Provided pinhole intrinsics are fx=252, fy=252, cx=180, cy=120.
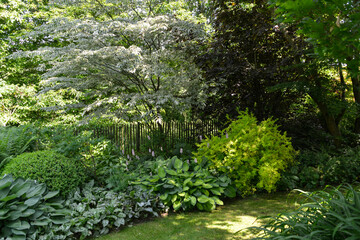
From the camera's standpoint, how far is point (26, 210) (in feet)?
11.0

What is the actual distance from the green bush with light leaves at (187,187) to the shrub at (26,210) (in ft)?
4.49

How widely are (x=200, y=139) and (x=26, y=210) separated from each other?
11.9ft

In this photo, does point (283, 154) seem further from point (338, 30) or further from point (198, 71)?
point (338, 30)

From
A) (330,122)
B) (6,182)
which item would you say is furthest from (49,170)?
(330,122)

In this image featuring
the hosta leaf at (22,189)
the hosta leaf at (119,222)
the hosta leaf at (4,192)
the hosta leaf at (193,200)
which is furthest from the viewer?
the hosta leaf at (193,200)

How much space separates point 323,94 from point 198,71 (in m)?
3.05

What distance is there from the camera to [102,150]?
5.91 metres

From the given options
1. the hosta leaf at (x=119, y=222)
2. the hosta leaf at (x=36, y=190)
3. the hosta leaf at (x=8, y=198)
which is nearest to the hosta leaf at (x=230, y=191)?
the hosta leaf at (x=119, y=222)

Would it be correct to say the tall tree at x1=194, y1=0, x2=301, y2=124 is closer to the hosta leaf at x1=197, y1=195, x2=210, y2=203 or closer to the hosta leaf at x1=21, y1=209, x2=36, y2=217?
the hosta leaf at x1=197, y1=195, x2=210, y2=203

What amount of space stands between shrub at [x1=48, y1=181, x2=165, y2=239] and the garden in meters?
0.02

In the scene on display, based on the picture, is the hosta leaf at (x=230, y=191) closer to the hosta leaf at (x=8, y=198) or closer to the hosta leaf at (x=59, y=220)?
the hosta leaf at (x=59, y=220)

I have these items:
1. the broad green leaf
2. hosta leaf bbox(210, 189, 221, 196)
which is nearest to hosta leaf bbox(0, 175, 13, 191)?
the broad green leaf

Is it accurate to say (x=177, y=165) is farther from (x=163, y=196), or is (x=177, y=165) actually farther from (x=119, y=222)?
(x=119, y=222)

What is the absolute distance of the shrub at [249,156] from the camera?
456cm
